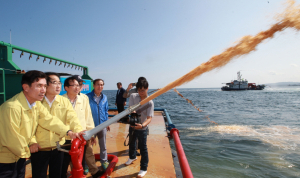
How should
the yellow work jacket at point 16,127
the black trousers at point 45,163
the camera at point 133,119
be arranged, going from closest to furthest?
the yellow work jacket at point 16,127 → the black trousers at point 45,163 → the camera at point 133,119

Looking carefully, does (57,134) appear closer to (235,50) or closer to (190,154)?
(235,50)

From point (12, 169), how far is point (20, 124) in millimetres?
531

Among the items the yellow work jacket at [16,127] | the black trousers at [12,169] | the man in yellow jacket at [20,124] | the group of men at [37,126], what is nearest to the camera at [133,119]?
the group of men at [37,126]

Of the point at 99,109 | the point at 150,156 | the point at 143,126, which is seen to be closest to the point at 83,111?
the point at 99,109

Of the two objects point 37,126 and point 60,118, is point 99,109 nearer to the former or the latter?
point 60,118

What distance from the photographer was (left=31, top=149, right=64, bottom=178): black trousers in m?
2.09

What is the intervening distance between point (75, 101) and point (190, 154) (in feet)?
18.8

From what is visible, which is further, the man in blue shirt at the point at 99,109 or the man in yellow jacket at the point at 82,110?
the man in blue shirt at the point at 99,109

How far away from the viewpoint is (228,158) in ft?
21.4

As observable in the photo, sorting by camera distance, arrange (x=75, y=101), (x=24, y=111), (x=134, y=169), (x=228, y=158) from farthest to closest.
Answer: (x=228, y=158) → (x=134, y=169) → (x=75, y=101) → (x=24, y=111)

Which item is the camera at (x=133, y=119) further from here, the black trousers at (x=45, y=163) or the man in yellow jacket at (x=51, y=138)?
the black trousers at (x=45, y=163)

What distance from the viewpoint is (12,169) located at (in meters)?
1.80

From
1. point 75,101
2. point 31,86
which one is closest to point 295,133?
point 75,101

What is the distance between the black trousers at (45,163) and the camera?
2.09 m
